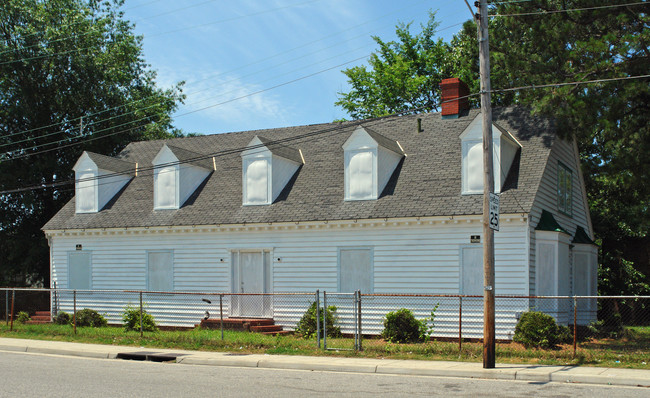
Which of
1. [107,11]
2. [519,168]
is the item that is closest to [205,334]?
[519,168]

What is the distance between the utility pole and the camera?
14.2 meters

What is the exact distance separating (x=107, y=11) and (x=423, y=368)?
3283 cm

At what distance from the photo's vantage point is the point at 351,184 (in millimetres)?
22750

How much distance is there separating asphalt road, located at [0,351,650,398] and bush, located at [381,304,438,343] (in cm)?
575

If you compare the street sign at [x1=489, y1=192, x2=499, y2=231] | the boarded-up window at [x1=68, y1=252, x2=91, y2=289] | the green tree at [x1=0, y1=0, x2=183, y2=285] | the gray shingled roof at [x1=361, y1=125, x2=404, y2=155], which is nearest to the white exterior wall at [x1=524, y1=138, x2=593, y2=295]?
the gray shingled roof at [x1=361, y1=125, x2=404, y2=155]

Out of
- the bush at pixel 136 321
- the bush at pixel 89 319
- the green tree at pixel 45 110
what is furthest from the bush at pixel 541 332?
the green tree at pixel 45 110

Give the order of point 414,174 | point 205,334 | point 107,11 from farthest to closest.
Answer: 1. point 107,11
2. point 414,174
3. point 205,334

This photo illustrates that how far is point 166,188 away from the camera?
25938 millimetres

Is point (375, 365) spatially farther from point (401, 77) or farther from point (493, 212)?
point (401, 77)

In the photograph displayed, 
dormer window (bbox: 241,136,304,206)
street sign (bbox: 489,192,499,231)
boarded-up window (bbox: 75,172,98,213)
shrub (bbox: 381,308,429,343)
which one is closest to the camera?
→ street sign (bbox: 489,192,499,231)

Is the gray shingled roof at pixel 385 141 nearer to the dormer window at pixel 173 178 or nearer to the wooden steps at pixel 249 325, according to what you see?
the wooden steps at pixel 249 325

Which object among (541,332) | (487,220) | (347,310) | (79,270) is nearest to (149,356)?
(347,310)

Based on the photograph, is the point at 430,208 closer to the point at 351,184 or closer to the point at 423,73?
the point at 351,184

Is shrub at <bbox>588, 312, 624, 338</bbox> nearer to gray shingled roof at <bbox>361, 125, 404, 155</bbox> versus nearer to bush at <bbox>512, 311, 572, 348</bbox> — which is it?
bush at <bbox>512, 311, 572, 348</bbox>
